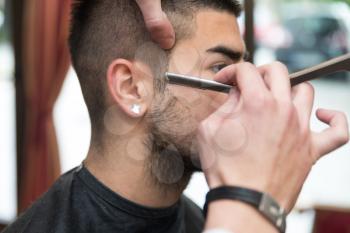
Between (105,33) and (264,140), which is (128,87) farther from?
(264,140)

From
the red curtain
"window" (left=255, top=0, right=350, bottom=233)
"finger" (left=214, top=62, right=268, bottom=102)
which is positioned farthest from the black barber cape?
"window" (left=255, top=0, right=350, bottom=233)

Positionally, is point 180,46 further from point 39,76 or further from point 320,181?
point 320,181

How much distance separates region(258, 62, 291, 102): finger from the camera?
799 millimetres

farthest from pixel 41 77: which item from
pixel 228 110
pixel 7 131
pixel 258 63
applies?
pixel 228 110

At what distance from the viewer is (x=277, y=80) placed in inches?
32.1

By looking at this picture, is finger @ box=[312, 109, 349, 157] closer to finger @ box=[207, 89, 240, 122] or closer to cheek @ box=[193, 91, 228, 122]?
finger @ box=[207, 89, 240, 122]

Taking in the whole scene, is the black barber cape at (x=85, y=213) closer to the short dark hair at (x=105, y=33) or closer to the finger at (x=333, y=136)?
the short dark hair at (x=105, y=33)

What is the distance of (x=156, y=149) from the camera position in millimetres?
1235

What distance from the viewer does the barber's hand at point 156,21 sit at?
105 centimetres

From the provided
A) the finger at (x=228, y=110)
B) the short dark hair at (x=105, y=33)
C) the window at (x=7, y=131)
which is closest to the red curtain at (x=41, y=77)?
the window at (x=7, y=131)

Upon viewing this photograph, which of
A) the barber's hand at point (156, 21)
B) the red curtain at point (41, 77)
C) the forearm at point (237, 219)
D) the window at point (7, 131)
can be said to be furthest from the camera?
the window at point (7, 131)

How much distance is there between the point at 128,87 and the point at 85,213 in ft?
1.09

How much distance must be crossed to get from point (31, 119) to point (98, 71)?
5.74 feet

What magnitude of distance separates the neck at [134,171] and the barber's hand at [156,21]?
26cm
